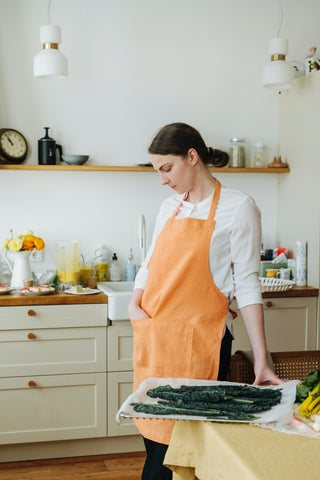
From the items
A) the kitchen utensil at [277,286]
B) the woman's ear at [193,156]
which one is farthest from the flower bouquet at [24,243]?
the woman's ear at [193,156]

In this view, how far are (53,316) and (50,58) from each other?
136 cm

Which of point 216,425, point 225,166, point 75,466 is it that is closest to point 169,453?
point 216,425

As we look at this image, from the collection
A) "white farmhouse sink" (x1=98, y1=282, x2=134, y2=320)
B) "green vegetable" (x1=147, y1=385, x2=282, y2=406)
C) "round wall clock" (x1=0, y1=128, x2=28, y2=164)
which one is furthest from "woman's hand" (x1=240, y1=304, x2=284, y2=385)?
"round wall clock" (x1=0, y1=128, x2=28, y2=164)

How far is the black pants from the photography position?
6.31 ft

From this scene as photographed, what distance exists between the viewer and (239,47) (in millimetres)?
3959

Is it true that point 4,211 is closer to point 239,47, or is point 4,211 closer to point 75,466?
point 75,466

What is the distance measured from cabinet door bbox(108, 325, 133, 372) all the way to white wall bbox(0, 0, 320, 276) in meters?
0.71

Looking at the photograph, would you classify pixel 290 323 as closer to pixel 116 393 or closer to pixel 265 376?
pixel 116 393

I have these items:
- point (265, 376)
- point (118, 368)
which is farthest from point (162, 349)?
point (118, 368)

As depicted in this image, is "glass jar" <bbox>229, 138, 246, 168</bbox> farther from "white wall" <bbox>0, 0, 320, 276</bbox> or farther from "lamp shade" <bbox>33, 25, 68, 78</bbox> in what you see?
"lamp shade" <bbox>33, 25, 68, 78</bbox>

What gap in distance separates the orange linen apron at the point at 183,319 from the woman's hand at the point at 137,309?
0.03 m

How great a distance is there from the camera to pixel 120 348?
3.30 m

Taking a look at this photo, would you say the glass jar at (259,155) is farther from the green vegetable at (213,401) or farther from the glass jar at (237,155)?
the green vegetable at (213,401)

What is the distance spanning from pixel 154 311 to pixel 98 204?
→ 72.6 inches
